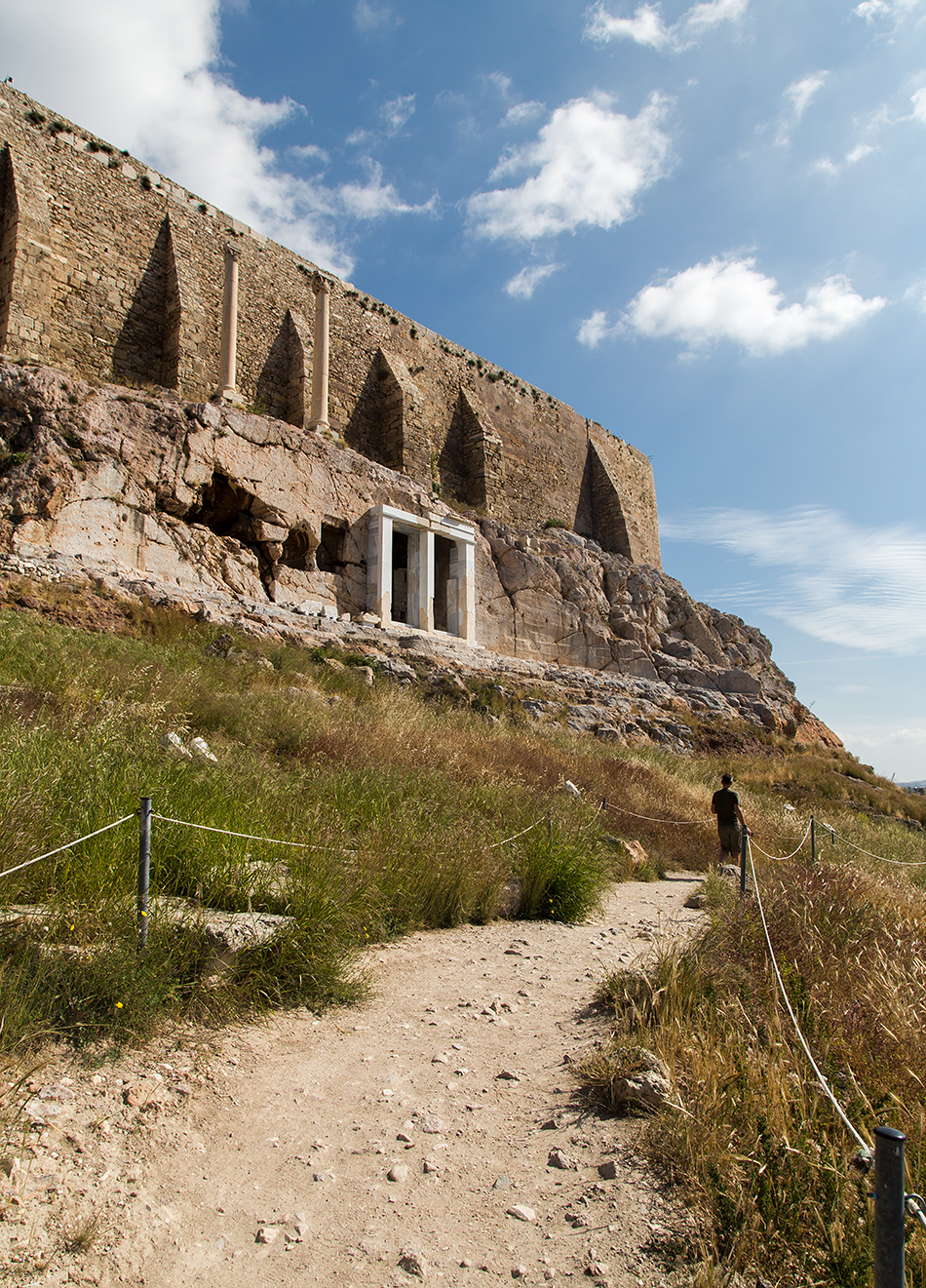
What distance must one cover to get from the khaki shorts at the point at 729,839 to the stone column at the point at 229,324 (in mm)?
15167

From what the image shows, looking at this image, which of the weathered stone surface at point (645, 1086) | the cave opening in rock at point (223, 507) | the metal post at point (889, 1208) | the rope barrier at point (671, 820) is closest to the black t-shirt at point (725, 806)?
the rope barrier at point (671, 820)

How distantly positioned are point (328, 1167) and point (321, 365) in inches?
814

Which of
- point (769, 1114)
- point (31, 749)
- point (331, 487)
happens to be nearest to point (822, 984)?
point (769, 1114)

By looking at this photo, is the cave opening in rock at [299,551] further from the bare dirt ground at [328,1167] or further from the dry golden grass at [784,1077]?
the bare dirt ground at [328,1167]

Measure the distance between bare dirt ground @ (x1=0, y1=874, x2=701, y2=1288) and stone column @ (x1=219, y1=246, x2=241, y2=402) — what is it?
17.8m

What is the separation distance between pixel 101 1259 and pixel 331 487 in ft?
54.8

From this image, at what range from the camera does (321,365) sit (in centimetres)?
2058

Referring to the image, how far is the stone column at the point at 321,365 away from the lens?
2027 centimetres

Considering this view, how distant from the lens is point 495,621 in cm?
2169

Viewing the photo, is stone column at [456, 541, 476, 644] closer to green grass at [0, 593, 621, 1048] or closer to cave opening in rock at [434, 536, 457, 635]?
cave opening in rock at [434, 536, 457, 635]

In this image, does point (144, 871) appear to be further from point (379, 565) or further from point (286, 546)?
point (379, 565)

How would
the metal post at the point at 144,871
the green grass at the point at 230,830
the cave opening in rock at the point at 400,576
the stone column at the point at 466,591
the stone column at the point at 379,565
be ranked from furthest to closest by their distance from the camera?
the stone column at the point at 466,591
the cave opening in rock at the point at 400,576
the stone column at the point at 379,565
the metal post at the point at 144,871
the green grass at the point at 230,830

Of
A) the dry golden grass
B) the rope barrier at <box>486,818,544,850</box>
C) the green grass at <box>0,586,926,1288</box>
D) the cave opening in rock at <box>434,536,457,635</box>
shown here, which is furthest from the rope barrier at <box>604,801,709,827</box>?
the cave opening in rock at <box>434,536,457,635</box>

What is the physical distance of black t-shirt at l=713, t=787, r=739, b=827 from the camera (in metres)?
9.20
